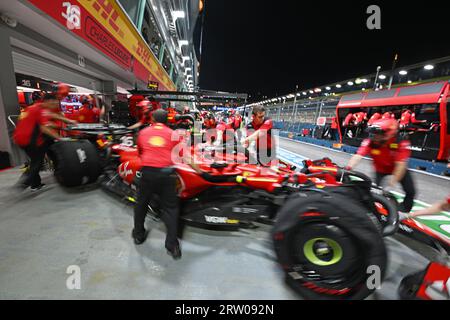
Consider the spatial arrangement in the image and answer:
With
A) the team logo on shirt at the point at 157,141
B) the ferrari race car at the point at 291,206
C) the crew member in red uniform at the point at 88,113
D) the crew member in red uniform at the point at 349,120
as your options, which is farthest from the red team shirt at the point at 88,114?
the crew member in red uniform at the point at 349,120

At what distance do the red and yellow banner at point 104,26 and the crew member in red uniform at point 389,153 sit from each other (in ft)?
20.2

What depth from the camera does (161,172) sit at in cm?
214

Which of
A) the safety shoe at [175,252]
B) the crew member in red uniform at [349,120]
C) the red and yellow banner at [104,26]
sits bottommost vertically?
the safety shoe at [175,252]

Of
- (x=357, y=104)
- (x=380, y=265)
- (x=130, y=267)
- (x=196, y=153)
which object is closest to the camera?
(x=380, y=265)

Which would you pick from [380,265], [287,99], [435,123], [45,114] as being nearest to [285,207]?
[380,265]

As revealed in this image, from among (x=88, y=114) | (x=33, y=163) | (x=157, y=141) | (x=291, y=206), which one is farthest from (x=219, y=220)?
(x=88, y=114)

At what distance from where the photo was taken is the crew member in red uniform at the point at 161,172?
2.15m

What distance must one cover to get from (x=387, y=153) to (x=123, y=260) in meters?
3.73

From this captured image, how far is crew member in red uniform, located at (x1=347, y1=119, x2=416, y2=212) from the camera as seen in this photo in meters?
2.82

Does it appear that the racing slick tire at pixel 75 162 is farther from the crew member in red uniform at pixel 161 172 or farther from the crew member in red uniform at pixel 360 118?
the crew member in red uniform at pixel 360 118

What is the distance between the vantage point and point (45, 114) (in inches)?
133

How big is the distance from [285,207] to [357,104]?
35.9 feet

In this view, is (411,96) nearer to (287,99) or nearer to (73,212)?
(73,212)

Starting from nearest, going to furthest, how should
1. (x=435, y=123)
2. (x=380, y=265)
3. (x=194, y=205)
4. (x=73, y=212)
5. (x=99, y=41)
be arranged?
(x=380, y=265), (x=194, y=205), (x=73, y=212), (x=99, y=41), (x=435, y=123)
